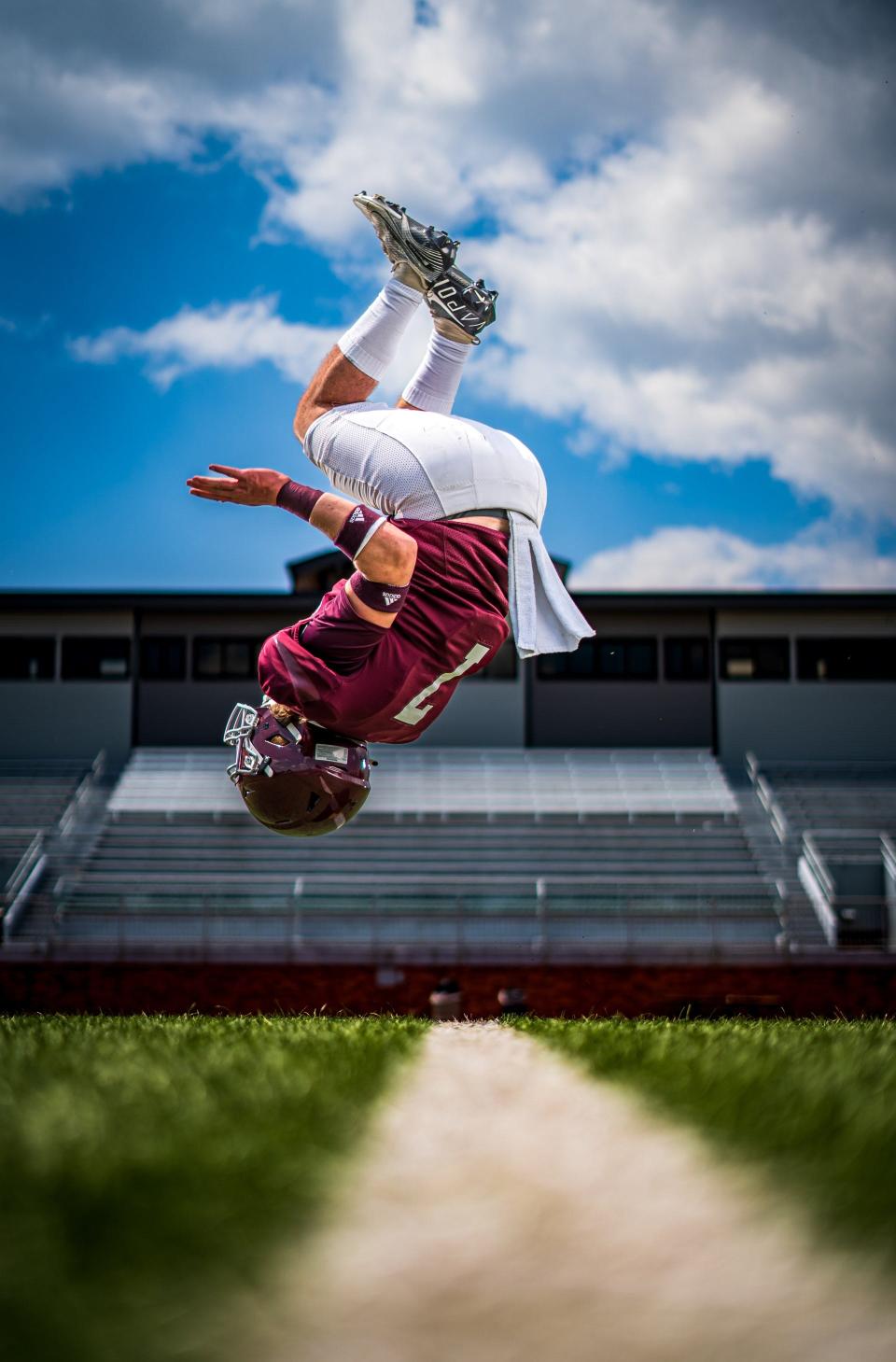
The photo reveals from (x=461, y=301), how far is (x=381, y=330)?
0.20 meters

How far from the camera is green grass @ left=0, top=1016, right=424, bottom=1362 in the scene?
1.75 metres

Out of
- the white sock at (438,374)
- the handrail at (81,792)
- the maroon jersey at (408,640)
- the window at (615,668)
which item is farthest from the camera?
the window at (615,668)

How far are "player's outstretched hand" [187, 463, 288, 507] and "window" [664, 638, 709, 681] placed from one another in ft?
70.8

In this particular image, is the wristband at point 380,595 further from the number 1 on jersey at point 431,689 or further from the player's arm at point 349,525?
the number 1 on jersey at point 431,689

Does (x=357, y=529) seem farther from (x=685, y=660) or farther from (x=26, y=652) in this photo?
(x=26, y=652)

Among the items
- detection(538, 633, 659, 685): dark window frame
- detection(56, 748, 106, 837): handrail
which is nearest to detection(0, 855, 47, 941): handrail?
detection(56, 748, 106, 837): handrail

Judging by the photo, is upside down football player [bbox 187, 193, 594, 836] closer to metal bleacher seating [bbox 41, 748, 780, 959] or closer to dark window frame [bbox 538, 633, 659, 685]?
metal bleacher seating [bbox 41, 748, 780, 959]

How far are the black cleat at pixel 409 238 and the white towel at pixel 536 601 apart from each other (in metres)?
0.58

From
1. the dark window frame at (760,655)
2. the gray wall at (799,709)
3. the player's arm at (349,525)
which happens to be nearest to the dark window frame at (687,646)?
the dark window frame at (760,655)

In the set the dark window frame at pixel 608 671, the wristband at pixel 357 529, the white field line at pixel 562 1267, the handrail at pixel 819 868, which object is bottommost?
the handrail at pixel 819 868

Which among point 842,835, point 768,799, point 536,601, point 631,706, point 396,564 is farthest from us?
point 631,706

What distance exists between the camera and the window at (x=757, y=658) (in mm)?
23734

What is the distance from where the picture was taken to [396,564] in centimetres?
277

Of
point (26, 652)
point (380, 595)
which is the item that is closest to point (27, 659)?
point (26, 652)
